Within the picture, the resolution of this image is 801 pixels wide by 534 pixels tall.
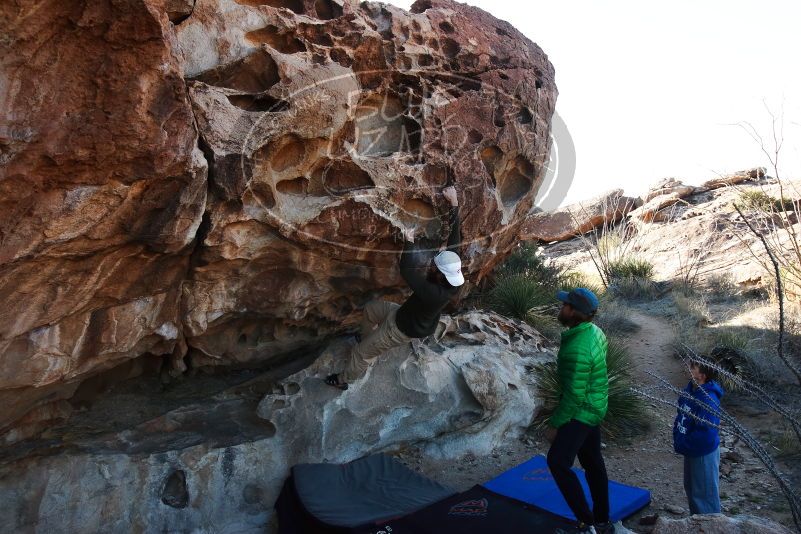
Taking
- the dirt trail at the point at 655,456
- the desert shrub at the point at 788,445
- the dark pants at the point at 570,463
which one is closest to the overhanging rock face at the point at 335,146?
the dark pants at the point at 570,463

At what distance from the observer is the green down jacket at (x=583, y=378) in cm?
377

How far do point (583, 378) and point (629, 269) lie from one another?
8391mm

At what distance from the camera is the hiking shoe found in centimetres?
378

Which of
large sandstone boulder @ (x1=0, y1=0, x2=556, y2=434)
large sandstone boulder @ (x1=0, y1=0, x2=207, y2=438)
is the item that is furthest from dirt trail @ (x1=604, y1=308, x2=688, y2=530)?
large sandstone boulder @ (x1=0, y1=0, x2=207, y2=438)

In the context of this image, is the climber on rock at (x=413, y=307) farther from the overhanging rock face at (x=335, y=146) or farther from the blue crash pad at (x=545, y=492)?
the blue crash pad at (x=545, y=492)

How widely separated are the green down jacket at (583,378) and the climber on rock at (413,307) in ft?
2.95

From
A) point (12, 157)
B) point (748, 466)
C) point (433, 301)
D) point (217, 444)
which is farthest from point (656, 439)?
point (12, 157)

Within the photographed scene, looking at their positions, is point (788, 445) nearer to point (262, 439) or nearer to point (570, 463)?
point (570, 463)

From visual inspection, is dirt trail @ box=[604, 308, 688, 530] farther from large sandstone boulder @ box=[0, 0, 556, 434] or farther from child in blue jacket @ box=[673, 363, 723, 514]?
large sandstone boulder @ box=[0, 0, 556, 434]

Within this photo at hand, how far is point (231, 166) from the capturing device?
387 cm

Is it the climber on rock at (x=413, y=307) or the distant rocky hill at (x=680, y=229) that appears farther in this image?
the distant rocky hill at (x=680, y=229)

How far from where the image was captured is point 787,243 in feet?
33.3

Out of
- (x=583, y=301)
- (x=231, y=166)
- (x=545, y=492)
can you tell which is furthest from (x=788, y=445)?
(x=231, y=166)

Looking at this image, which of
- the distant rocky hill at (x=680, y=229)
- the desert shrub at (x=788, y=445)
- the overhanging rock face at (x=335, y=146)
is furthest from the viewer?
the distant rocky hill at (x=680, y=229)
